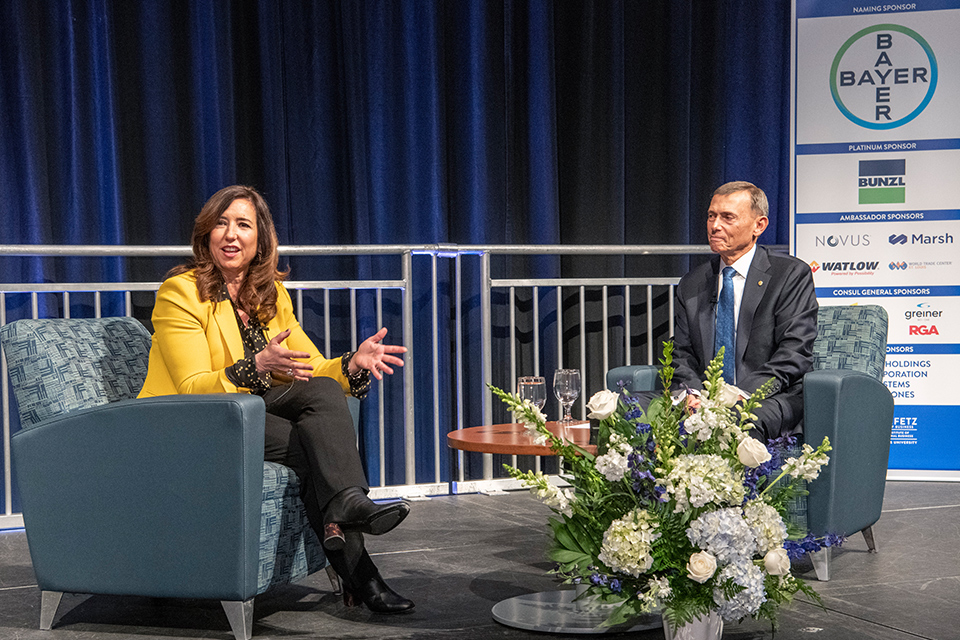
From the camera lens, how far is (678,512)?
5.42 ft

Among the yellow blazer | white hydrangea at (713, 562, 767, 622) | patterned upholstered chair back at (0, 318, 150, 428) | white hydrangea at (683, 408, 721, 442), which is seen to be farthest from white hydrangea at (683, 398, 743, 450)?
patterned upholstered chair back at (0, 318, 150, 428)

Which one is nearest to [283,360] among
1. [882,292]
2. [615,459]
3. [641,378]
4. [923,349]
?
[615,459]

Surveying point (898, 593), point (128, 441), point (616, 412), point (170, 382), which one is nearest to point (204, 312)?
point (170, 382)

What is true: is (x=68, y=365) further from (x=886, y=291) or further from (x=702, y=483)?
(x=886, y=291)

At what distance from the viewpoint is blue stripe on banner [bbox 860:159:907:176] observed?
4504 millimetres

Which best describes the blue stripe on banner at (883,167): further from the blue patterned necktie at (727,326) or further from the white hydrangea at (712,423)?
the white hydrangea at (712,423)

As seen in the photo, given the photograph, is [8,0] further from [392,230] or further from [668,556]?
[668,556]

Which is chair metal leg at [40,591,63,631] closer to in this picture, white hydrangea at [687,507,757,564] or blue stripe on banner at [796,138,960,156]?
white hydrangea at [687,507,757,564]

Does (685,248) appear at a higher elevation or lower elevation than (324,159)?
lower

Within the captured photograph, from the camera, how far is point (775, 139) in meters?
5.07

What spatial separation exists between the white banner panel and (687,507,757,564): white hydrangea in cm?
316

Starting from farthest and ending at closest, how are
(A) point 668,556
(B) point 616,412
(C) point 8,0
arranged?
(C) point 8,0 < (B) point 616,412 < (A) point 668,556

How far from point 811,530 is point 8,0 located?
3570mm

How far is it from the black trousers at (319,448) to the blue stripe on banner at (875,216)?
2.77 metres
